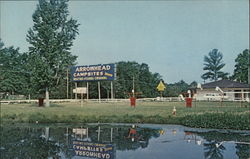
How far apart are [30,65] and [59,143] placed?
80.8ft

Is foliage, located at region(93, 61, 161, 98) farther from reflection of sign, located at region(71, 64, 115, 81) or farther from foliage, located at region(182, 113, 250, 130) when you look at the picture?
foliage, located at region(182, 113, 250, 130)

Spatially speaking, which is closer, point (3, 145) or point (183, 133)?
point (3, 145)

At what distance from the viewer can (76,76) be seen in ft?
132

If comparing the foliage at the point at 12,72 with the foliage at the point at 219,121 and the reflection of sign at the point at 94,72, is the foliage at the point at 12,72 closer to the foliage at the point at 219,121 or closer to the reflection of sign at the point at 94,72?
the reflection of sign at the point at 94,72

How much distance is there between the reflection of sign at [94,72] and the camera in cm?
3797

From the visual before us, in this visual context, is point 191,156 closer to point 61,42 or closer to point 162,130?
point 162,130

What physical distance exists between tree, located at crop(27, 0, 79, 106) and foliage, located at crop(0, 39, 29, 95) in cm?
2201

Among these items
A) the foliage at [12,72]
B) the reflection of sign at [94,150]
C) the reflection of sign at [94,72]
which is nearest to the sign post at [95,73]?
the reflection of sign at [94,72]

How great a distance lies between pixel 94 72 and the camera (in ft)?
128

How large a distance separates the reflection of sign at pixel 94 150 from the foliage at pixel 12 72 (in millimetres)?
46899

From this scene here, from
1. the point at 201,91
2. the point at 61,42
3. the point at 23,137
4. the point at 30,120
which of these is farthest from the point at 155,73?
the point at 23,137

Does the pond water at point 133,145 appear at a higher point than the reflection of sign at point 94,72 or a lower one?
lower

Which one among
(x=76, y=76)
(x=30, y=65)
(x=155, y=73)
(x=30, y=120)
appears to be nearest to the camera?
(x=30, y=120)

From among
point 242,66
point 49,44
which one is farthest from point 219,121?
point 242,66
